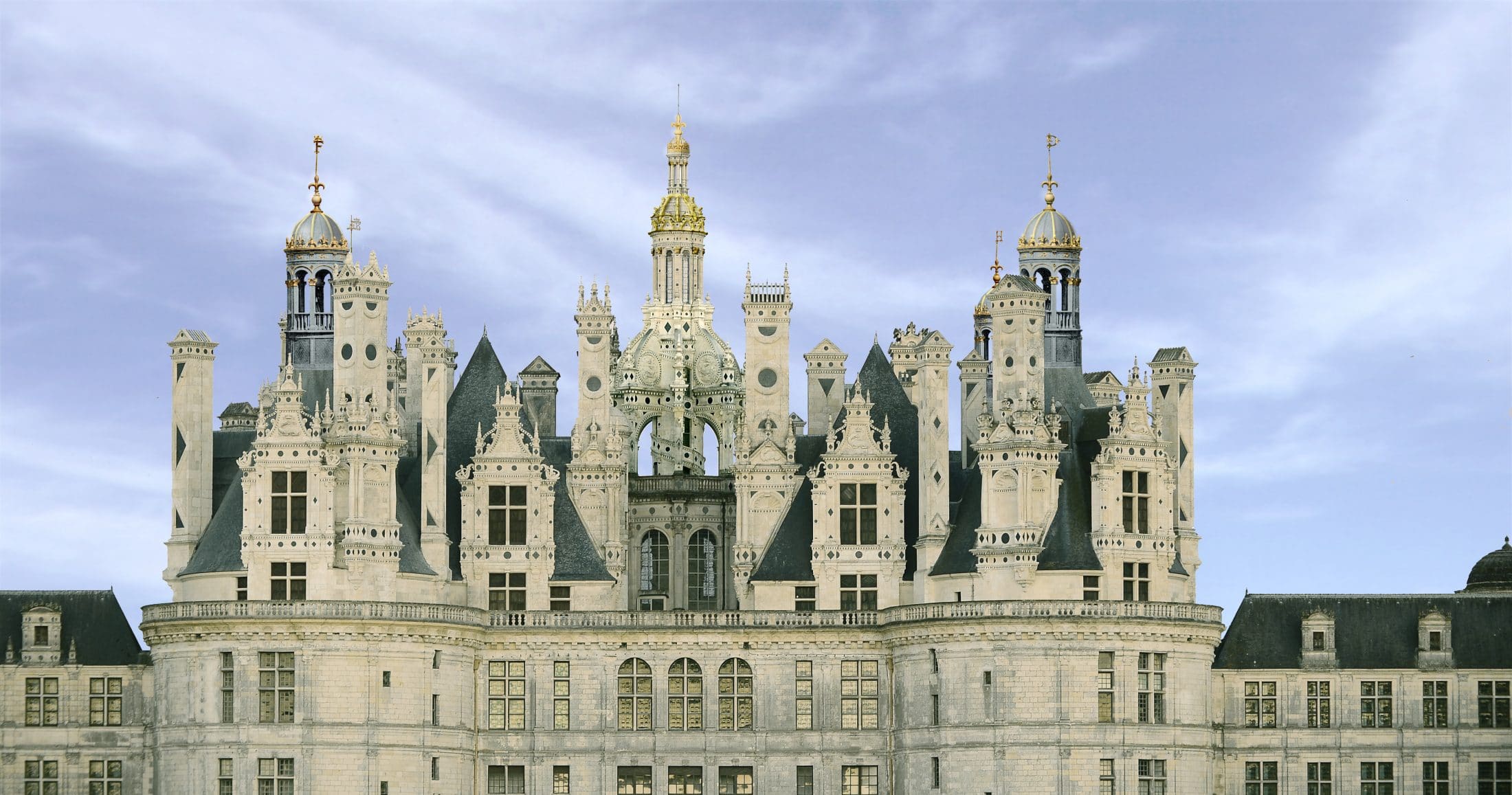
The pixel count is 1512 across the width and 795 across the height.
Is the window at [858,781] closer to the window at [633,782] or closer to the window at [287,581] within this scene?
the window at [633,782]

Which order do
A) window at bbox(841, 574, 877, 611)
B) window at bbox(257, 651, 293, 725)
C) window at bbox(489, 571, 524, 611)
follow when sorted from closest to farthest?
window at bbox(257, 651, 293, 725) → window at bbox(489, 571, 524, 611) → window at bbox(841, 574, 877, 611)

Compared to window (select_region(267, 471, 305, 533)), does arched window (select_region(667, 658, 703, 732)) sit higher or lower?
lower

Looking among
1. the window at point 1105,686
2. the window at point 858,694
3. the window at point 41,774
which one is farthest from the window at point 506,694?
the window at point 1105,686

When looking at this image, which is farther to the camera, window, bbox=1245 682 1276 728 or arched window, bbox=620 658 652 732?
window, bbox=1245 682 1276 728

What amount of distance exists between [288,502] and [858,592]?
18415 mm

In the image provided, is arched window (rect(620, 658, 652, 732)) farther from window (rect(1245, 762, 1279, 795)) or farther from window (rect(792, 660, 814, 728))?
window (rect(1245, 762, 1279, 795))

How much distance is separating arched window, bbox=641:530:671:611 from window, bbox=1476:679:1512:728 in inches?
1067

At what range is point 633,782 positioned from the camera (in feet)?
370

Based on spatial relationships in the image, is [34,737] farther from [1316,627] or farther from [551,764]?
[1316,627]

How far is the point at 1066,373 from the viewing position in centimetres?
12000

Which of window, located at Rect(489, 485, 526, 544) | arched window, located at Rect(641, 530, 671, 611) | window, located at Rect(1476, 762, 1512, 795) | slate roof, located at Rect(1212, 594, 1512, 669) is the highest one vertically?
window, located at Rect(489, 485, 526, 544)

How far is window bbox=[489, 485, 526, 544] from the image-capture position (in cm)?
11375

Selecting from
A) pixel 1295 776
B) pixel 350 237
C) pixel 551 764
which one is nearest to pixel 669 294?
pixel 350 237

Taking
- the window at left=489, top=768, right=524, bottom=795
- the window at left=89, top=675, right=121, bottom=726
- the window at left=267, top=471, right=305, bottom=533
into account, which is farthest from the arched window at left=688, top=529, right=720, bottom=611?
the window at left=89, top=675, right=121, bottom=726
